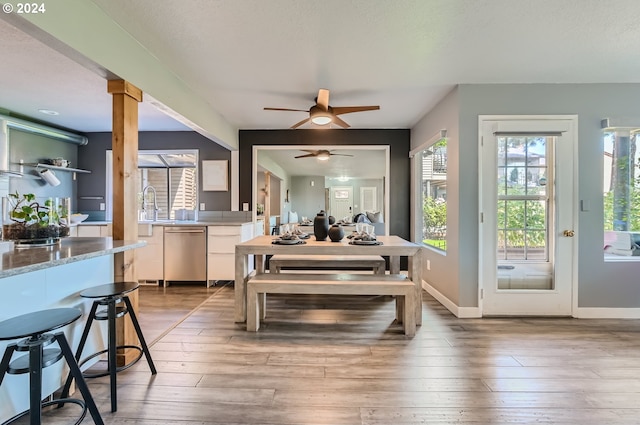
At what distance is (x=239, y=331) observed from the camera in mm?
2654

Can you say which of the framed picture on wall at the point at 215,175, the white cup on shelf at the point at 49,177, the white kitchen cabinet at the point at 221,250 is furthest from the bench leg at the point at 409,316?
the white cup on shelf at the point at 49,177

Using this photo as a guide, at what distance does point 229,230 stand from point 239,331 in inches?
71.7

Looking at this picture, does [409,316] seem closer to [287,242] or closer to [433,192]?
[287,242]

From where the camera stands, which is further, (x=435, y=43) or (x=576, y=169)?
(x=576, y=169)

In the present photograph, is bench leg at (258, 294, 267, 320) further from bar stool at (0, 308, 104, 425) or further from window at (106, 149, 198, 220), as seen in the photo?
window at (106, 149, 198, 220)

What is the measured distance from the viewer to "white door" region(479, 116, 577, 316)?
3.01 metres

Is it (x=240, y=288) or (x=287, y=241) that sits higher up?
(x=287, y=241)

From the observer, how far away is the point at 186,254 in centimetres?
420

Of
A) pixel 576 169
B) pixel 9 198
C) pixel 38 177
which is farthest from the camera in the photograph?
pixel 38 177

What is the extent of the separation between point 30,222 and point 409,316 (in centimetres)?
277

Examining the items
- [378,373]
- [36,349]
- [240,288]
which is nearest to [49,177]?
[240,288]

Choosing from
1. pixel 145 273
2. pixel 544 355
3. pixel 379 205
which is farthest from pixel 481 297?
pixel 379 205

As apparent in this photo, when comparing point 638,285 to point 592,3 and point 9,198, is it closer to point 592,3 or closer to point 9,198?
point 592,3

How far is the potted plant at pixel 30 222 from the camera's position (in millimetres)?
1748
